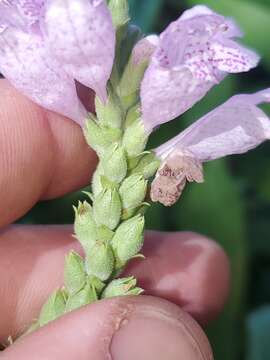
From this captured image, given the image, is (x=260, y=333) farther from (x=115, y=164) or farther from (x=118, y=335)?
(x=115, y=164)

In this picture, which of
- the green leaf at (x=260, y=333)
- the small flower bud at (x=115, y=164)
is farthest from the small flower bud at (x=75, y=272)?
the green leaf at (x=260, y=333)

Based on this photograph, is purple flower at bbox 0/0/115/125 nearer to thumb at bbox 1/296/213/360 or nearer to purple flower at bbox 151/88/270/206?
purple flower at bbox 151/88/270/206

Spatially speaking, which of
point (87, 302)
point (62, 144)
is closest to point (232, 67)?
point (87, 302)

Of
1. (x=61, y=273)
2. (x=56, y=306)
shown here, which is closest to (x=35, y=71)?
(x=56, y=306)

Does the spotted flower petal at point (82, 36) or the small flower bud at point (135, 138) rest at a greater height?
the spotted flower petal at point (82, 36)

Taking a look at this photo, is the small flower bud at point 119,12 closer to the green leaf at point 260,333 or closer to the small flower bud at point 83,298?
the small flower bud at point 83,298

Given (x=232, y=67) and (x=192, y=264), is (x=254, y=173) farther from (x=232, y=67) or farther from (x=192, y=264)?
(x=232, y=67)
